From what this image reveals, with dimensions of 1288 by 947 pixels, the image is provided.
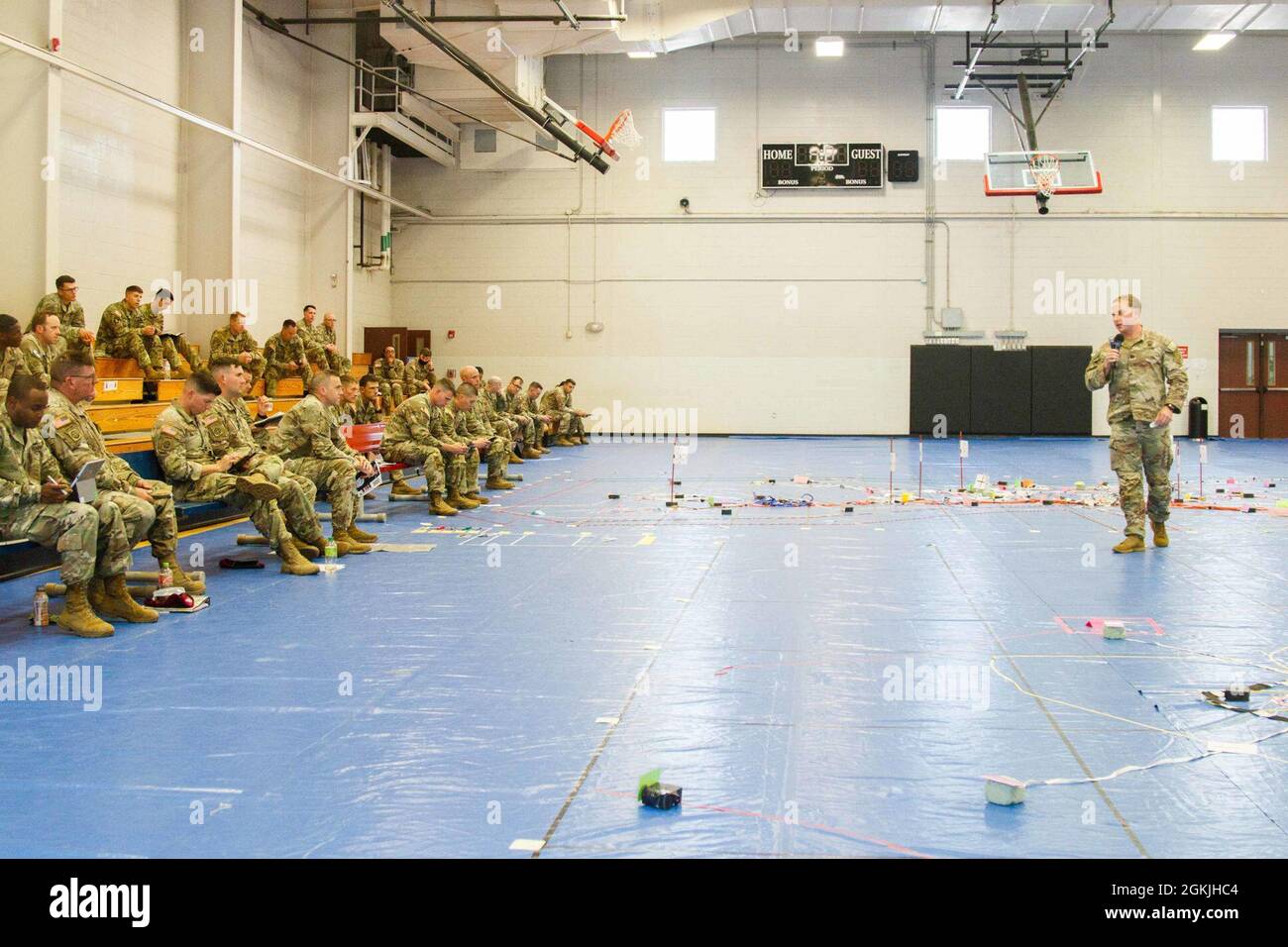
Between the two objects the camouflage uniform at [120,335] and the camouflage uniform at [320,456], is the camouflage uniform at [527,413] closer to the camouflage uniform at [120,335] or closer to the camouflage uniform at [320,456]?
the camouflage uniform at [120,335]

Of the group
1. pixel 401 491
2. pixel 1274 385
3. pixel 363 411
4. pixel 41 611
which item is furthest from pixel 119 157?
pixel 1274 385

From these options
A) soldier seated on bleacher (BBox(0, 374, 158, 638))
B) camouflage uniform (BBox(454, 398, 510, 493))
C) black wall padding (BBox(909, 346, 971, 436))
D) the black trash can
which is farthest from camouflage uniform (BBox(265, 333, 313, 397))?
the black trash can

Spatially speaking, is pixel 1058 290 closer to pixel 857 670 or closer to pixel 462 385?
pixel 462 385

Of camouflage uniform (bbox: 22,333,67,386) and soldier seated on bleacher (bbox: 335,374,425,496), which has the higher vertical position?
camouflage uniform (bbox: 22,333,67,386)

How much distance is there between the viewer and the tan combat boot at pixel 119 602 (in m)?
6.72

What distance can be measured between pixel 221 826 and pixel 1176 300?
27.1m

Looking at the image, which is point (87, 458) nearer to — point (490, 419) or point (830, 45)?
point (490, 419)

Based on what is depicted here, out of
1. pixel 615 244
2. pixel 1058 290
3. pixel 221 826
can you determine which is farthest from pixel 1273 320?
pixel 221 826

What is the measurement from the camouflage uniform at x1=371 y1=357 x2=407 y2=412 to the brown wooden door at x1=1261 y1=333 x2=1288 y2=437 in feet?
65.1

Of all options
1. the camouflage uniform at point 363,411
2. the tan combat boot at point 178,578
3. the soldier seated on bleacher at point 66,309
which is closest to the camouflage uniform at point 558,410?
the camouflage uniform at point 363,411

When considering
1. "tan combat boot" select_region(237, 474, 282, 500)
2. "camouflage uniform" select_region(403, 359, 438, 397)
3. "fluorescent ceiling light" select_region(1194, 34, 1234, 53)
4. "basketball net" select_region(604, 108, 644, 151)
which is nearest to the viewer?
"tan combat boot" select_region(237, 474, 282, 500)

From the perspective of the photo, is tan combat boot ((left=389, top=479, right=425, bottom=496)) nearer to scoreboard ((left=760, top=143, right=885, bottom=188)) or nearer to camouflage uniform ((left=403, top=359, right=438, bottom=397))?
camouflage uniform ((left=403, top=359, right=438, bottom=397))

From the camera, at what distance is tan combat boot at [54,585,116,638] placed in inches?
250

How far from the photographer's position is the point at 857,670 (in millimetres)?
5582
